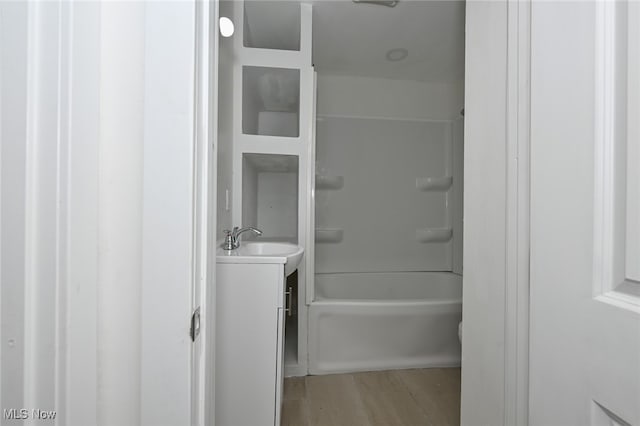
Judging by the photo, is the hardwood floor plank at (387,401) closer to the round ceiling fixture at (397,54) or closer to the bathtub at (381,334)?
the bathtub at (381,334)

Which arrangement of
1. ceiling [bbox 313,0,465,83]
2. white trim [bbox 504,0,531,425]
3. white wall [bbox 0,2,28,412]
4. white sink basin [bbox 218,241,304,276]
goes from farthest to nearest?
1. ceiling [bbox 313,0,465,83]
2. white sink basin [bbox 218,241,304,276]
3. white trim [bbox 504,0,531,425]
4. white wall [bbox 0,2,28,412]

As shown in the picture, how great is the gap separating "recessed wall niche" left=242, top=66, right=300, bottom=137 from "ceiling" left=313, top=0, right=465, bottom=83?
42cm

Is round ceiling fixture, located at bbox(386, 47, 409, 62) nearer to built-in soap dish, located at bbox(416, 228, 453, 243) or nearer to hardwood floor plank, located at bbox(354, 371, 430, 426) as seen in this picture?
built-in soap dish, located at bbox(416, 228, 453, 243)

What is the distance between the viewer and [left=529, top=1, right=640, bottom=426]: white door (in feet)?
1.47

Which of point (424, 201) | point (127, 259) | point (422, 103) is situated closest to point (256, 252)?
point (127, 259)

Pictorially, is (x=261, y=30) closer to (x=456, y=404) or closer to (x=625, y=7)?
(x=625, y=7)

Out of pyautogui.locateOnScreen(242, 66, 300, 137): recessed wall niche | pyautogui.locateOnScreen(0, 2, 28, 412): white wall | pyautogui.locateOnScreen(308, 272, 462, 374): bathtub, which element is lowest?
pyautogui.locateOnScreen(308, 272, 462, 374): bathtub

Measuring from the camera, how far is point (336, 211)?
107 inches

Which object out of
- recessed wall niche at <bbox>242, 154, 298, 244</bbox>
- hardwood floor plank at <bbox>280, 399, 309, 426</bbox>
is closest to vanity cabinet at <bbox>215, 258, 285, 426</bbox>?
Answer: hardwood floor plank at <bbox>280, 399, 309, 426</bbox>

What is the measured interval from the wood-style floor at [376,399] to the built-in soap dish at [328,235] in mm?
1134

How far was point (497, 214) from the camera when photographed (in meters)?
0.82

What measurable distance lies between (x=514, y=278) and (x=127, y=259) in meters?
0.85

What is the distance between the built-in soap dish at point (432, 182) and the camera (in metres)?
2.77

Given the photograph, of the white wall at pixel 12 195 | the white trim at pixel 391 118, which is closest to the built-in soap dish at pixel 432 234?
the white trim at pixel 391 118
